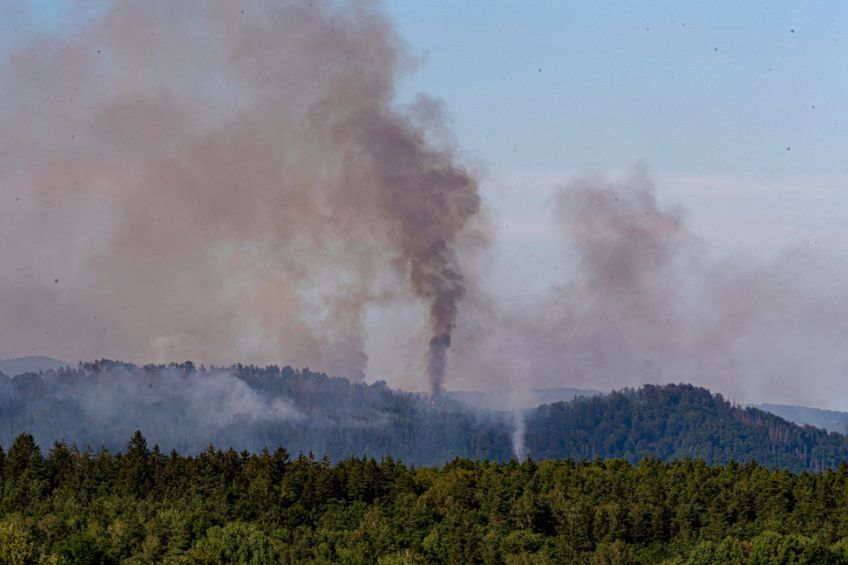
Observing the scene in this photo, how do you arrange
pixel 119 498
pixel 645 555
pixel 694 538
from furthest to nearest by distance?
pixel 119 498 < pixel 694 538 < pixel 645 555

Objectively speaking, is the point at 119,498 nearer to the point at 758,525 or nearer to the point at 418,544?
the point at 418,544

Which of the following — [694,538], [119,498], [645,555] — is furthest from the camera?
[119,498]

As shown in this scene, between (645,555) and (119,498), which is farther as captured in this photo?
(119,498)

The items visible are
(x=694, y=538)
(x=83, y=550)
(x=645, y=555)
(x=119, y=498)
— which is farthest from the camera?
(x=119, y=498)

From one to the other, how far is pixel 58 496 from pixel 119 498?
9025mm

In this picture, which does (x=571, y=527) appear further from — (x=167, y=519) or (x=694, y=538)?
(x=167, y=519)

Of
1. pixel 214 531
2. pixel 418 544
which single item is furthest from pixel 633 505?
pixel 214 531

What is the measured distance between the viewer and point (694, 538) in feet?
571

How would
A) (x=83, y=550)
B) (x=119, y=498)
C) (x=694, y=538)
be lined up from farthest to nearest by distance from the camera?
(x=119, y=498)
(x=694, y=538)
(x=83, y=550)

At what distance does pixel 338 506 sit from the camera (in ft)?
652

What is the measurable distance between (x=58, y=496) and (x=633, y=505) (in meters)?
68.9

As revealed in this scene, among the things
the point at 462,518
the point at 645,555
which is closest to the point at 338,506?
the point at 462,518

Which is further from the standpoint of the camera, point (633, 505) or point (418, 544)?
point (633, 505)

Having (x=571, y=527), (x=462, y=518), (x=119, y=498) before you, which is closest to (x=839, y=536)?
(x=571, y=527)
